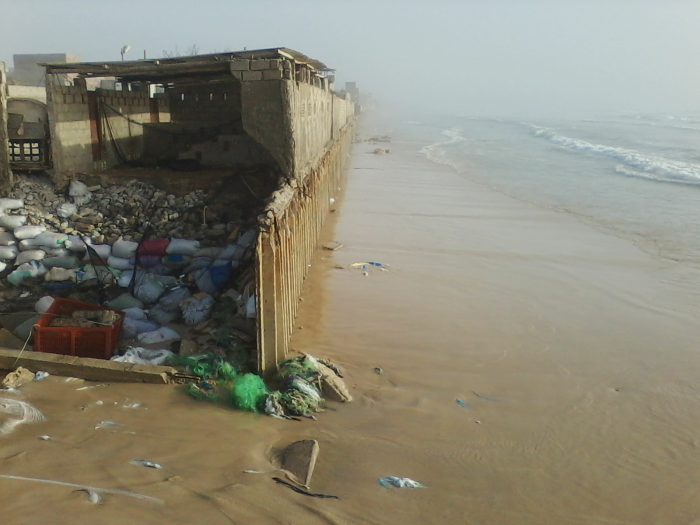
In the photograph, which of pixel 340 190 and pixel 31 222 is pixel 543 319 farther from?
pixel 340 190

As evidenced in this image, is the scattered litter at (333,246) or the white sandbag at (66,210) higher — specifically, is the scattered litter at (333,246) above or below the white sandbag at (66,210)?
below

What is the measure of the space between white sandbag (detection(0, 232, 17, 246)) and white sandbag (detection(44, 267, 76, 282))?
0.93 meters

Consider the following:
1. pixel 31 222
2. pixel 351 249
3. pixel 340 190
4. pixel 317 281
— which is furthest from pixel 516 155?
pixel 31 222

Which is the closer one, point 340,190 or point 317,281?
point 317,281

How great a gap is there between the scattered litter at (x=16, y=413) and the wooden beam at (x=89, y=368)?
26.0 inches

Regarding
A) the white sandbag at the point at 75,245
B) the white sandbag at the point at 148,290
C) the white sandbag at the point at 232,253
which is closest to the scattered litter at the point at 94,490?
the white sandbag at the point at 148,290

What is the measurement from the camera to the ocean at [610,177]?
14503mm

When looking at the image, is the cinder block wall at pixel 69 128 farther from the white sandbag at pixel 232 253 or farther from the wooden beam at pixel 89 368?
the wooden beam at pixel 89 368

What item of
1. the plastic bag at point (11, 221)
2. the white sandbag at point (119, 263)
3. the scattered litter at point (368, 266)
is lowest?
the scattered litter at point (368, 266)

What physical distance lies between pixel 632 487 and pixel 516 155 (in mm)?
30460

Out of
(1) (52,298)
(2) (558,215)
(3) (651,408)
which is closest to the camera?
(3) (651,408)

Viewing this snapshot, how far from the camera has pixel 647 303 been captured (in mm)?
9078

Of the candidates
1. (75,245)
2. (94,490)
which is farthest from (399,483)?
(75,245)

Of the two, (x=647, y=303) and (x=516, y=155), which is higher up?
(x=516, y=155)
